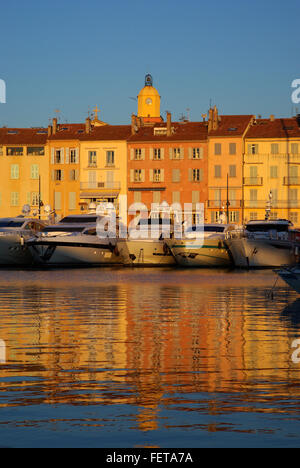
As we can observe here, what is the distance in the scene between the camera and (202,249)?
56.0 meters

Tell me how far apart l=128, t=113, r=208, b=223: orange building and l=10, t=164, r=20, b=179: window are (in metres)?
13.6

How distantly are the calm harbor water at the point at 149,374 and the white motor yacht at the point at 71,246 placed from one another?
27611mm

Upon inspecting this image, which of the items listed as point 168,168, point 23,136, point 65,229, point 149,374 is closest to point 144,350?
point 149,374

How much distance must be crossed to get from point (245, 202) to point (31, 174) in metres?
25.4

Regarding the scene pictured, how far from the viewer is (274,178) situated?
10606 centimetres

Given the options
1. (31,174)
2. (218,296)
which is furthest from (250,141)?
(218,296)

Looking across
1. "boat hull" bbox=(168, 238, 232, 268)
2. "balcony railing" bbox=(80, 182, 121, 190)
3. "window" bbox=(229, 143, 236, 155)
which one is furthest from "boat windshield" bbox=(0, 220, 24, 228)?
"window" bbox=(229, 143, 236, 155)

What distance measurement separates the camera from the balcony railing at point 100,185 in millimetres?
108938

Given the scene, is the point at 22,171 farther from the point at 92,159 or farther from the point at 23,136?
the point at 92,159

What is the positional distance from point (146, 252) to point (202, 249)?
427 cm

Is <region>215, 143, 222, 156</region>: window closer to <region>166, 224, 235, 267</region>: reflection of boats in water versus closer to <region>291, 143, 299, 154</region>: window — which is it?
<region>291, 143, 299, 154</region>: window

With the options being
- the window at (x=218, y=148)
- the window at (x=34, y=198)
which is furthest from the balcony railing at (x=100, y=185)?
the window at (x=218, y=148)
